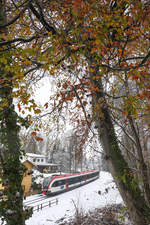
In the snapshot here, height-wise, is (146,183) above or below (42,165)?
above

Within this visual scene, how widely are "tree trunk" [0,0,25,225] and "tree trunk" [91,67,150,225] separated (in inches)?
78.3

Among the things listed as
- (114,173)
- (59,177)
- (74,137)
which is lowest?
(59,177)

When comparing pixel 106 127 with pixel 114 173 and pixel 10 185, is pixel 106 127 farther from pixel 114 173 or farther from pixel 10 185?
pixel 10 185

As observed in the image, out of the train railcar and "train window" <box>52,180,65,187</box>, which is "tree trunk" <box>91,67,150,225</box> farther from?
"train window" <box>52,180,65,187</box>

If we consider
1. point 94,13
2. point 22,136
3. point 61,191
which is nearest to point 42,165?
point 61,191

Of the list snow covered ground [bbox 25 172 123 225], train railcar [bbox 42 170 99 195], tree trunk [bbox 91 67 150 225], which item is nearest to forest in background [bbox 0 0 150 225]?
tree trunk [bbox 91 67 150 225]

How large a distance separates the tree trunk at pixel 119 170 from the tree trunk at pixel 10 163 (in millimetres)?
1989

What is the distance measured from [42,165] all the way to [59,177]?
604 inches

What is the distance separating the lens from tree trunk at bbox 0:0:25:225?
2664 millimetres

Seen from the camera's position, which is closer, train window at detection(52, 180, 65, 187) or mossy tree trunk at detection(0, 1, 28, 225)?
mossy tree trunk at detection(0, 1, 28, 225)

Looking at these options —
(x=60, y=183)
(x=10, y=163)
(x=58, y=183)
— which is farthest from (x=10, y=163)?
(x=60, y=183)

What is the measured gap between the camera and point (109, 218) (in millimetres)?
5863

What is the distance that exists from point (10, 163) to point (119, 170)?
8.67 ft

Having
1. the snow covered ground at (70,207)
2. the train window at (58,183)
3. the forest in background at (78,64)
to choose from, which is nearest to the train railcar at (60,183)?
the train window at (58,183)
